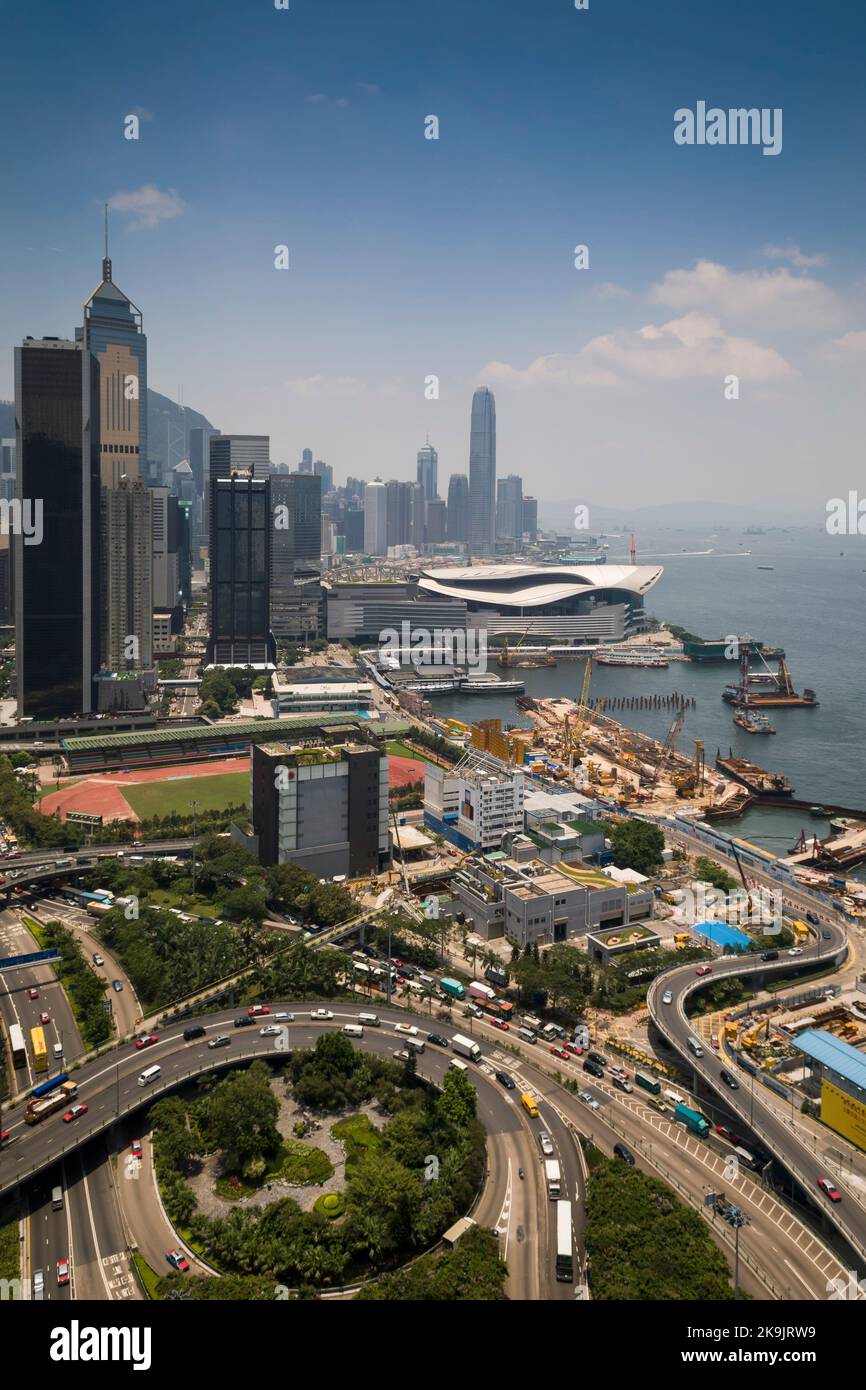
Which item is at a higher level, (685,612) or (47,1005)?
(685,612)

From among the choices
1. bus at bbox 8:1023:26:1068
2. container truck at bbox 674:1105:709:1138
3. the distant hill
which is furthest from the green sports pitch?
the distant hill

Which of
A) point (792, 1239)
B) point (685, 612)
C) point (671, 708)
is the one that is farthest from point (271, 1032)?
point (685, 612)

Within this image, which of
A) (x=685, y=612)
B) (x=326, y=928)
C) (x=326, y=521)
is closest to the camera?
(x=326, y=928)

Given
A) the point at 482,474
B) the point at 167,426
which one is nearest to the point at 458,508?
the point at 482,474

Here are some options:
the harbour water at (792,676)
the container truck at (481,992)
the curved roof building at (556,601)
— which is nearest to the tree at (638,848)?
the harbour water at (792,676)

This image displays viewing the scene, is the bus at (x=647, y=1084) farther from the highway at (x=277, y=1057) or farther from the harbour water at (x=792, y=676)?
the harbour water at (x=792, y=676)

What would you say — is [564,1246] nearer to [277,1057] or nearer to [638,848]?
[277,1057]
